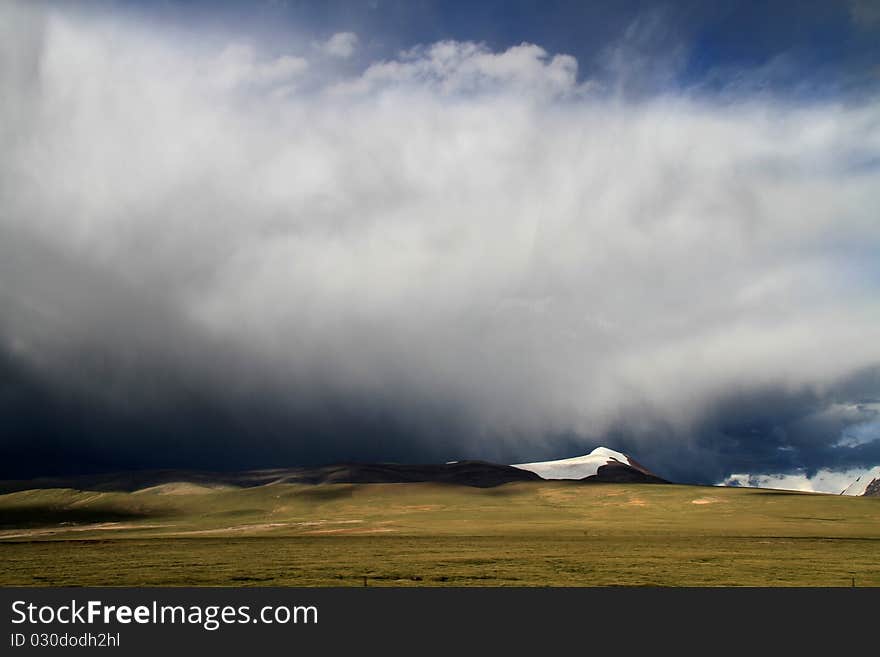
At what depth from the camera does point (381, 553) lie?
91.4 metres
